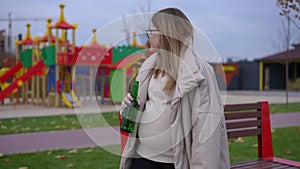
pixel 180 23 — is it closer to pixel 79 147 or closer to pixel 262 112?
pixel 262 112

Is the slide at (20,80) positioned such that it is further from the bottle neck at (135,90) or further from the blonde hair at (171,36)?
the blonde hair at (171,36)

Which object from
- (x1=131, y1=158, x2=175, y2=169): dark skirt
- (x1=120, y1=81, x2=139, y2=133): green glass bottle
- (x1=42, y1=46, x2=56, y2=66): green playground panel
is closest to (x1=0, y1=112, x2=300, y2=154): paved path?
(x1=131, y1=158, x2=175, y2=169): dark skirt

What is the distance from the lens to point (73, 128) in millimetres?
8875

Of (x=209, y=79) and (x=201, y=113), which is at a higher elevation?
(x=209, y=79)

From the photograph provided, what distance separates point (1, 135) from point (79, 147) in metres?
2.28

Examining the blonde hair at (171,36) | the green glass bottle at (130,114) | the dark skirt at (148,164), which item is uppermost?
the blonde hair at (171,36)

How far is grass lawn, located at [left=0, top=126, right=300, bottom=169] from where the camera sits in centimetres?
509

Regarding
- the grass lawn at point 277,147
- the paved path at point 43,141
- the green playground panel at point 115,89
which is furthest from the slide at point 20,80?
the green playground panel at point 115,89

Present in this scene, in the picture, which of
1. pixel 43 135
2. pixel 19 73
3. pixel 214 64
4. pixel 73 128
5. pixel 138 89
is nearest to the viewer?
pixel 138 89

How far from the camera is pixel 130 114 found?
2.31 m

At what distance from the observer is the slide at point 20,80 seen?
16.0 m

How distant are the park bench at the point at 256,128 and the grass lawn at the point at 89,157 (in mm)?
1196

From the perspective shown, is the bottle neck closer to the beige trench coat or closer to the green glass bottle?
the green glass bottle

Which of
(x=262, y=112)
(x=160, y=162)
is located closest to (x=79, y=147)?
(x=262, y=112)
